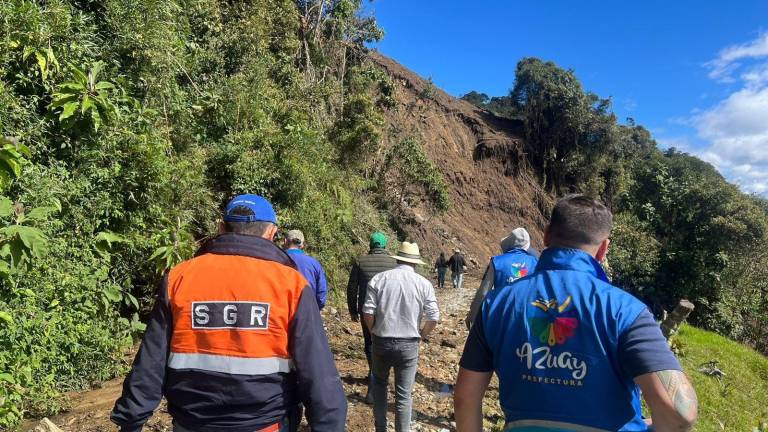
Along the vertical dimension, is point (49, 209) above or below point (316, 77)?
below

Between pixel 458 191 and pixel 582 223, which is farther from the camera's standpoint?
pixel 458 191

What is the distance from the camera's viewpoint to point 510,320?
6.00ft

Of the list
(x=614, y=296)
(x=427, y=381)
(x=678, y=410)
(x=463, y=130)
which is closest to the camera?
(x=678, y=410)

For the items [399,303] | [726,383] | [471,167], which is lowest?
[726,383]

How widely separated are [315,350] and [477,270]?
22.6 metres

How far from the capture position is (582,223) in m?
1.87

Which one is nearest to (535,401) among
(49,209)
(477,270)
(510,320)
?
(510,320)

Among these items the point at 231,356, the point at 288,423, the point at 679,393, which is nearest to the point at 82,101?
the point at 231,356

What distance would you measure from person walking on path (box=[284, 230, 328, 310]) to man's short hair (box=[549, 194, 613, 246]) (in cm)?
300

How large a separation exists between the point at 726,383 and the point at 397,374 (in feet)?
29.0

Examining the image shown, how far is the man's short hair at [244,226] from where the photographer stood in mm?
2252

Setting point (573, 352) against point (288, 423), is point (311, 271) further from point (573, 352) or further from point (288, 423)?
point (573, 352)

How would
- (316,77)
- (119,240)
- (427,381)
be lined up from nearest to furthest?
(119,240), (427,381), (316,77)

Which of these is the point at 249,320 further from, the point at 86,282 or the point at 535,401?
the point at 86,282
